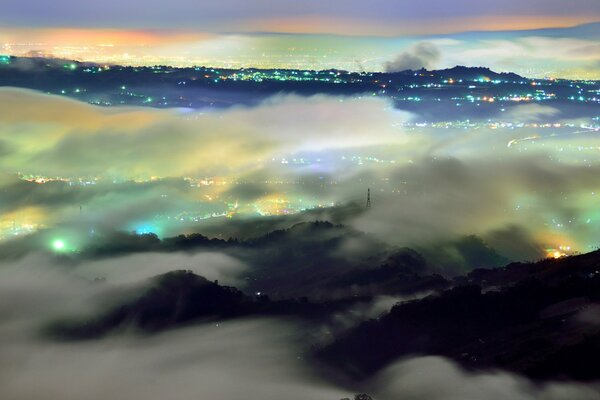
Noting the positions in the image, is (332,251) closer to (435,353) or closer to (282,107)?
(435,353)

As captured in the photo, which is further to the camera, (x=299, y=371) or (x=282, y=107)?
(x=282, y=107)

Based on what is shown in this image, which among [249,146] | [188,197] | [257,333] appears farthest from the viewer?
[249,146]

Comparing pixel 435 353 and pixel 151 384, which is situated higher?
pixel 435 353

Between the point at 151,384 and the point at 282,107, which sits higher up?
the point at 282,107

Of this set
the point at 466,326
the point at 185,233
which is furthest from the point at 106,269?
the point at 466,326

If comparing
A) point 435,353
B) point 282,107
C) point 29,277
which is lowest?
point 29,277

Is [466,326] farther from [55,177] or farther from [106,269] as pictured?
[55,177]

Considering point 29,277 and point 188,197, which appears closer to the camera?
point 29,277

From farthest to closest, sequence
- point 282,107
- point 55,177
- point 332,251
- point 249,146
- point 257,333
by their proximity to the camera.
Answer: point 282,107 < point 249,146 < point 55,177 < point 332,251 < point 257,333

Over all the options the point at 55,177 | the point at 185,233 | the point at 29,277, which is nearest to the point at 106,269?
the point at 29,277
